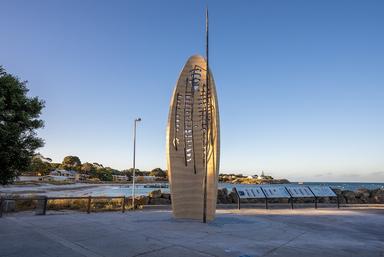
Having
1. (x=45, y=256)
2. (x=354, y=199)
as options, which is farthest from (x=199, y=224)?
(x=354, y=199)

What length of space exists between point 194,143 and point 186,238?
5474 millimetres

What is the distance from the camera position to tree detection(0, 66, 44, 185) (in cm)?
1046

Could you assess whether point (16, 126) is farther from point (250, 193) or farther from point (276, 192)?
point (276, 192)

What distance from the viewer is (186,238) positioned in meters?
9.55

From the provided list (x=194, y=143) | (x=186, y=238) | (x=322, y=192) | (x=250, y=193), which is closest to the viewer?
(x=186, y=238)

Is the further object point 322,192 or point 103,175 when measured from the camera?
point 103,175

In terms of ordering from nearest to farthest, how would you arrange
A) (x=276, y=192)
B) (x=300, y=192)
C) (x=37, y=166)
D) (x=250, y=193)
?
(x=250, y=193) → (x=276, y=192) → (x=300, y=192) → (x=37, y=166)

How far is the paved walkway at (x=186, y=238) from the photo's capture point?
7781 millimetres

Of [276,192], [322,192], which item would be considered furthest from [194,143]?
[322,192]

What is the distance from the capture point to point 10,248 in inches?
304

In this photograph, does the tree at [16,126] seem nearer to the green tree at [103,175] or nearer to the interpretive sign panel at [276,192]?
the interpretive sign panel at [276,192]

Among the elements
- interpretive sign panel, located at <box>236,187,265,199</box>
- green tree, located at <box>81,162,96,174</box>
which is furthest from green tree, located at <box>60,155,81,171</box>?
interpretive sign panel, located at <box>236,187,265,199</box>

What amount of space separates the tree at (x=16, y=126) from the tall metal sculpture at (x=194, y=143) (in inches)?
214

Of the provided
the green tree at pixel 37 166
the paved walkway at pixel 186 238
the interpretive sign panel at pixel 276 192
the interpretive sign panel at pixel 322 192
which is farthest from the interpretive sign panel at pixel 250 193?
the green tree at pixel 37 166
